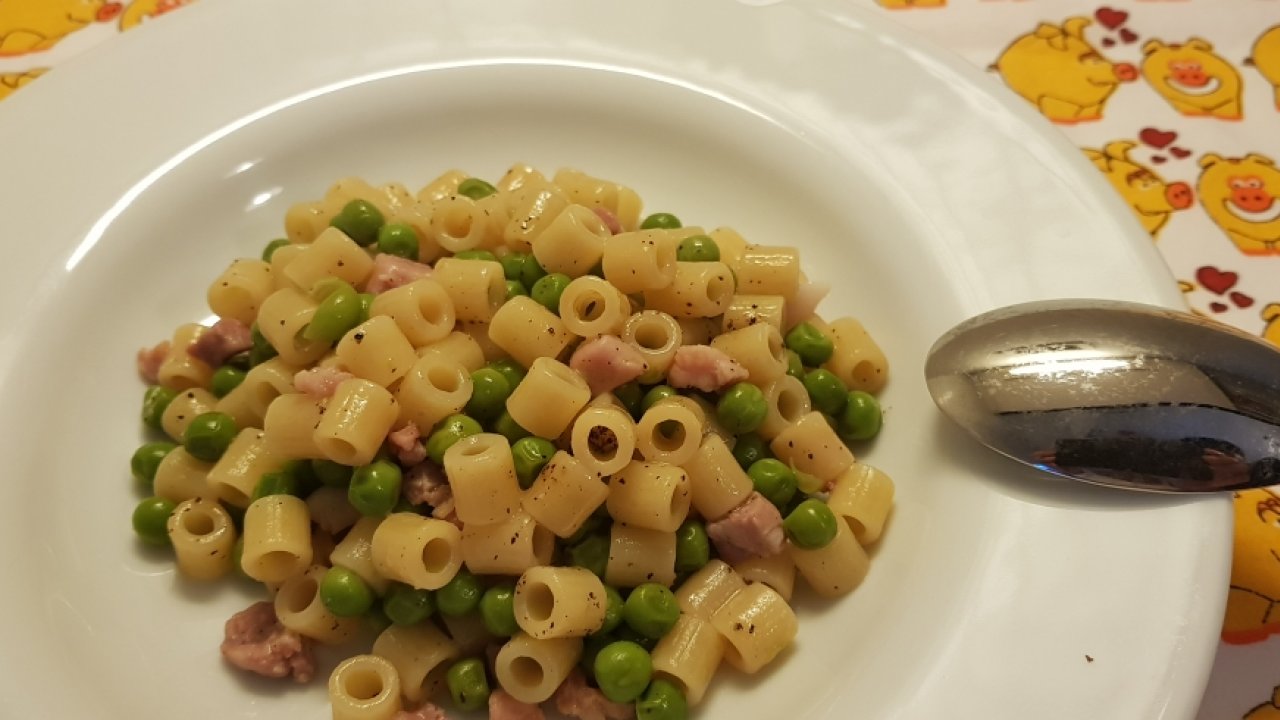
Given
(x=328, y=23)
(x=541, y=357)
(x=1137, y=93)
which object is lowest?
(x=541, y=357)

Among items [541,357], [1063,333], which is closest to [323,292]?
[541,357]

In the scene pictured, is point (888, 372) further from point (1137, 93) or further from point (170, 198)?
point (170, 198)

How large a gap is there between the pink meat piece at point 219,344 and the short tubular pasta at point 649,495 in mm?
1130

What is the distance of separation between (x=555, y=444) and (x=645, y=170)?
1082 mm

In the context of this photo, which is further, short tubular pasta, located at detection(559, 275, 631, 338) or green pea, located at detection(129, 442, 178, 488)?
green pea, located at detection(129, 442, 178, 488)

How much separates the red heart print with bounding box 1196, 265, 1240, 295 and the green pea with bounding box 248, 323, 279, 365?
257 cm

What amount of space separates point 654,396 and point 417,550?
629mm

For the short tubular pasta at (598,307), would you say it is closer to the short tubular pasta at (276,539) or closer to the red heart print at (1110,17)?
the short tubular pasta at (276,539)

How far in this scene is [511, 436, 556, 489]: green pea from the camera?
2.02 m

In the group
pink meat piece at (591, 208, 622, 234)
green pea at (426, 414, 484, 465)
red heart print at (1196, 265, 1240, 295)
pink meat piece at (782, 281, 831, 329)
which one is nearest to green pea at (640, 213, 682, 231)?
pink meat piece at (591, 208, 622, 234)

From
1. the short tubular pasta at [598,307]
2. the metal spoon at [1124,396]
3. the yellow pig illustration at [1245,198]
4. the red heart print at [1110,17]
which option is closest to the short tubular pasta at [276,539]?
the short tubular pasta at [598,307]

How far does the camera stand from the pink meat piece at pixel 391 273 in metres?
2.34

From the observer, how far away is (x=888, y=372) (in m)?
2.37

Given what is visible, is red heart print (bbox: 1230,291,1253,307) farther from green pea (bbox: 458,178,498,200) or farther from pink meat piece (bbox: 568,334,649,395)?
green pea (bbox: 458,178,498,200)
